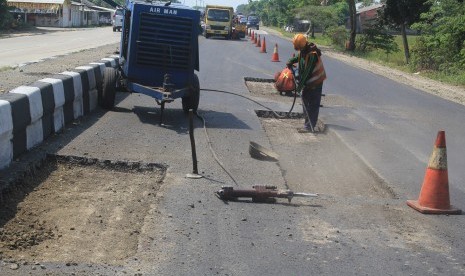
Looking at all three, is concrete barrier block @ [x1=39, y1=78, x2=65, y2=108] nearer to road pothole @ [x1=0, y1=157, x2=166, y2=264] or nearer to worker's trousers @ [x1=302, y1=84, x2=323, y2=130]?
road pothole @ [x1=0, y1=157, x2=166, y2=264]

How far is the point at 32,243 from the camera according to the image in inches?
208

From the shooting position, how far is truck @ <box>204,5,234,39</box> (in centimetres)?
5159

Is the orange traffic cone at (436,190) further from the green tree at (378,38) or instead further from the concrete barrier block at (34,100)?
the green tree at (378,38)

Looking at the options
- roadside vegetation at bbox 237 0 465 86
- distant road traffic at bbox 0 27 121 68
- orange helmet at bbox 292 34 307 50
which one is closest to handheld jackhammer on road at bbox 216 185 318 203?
orange helmet at bbox 292 34 307 50

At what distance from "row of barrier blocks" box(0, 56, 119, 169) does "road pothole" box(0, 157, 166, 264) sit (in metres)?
0.42

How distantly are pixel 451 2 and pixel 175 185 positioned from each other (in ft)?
83.8

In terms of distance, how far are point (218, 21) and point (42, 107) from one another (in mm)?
44160

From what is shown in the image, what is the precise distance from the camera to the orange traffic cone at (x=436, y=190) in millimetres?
6918

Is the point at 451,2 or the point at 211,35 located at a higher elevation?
the point at 451,2

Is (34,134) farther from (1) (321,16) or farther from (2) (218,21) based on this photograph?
(1) (321,16)

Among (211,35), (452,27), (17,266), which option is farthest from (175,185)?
(211,35)

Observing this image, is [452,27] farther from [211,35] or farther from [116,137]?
[211,35]

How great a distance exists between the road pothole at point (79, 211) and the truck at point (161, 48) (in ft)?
12.8

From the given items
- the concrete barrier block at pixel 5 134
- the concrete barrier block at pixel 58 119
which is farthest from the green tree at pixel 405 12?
the concrete barrier block at pixel 5 134
